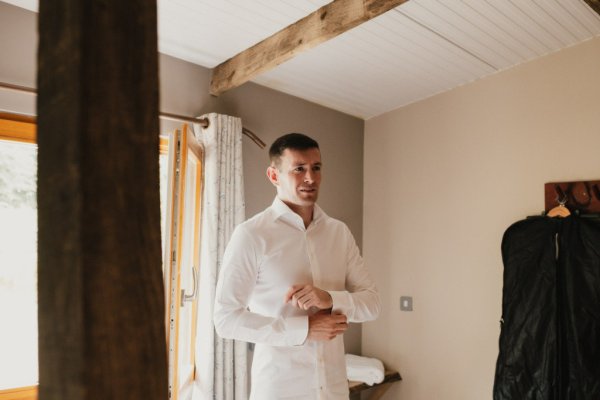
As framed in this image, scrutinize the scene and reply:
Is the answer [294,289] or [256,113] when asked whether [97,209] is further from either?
[256,113]

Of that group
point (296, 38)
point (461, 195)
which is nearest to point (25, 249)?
point (296, 38)

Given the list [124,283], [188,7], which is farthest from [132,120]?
[188,7]

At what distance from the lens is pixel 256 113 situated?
284 cm

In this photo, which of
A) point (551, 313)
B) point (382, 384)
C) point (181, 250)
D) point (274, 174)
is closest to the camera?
point (274, 174)

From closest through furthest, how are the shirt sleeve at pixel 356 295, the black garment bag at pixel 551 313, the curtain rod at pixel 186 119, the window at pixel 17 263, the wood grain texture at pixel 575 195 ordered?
the shirt sleeve at pixel 356 295, the curtain rod at pixel 186 119, the black garment bag at pixel 551 313, the wood grain texture at pixel 575 195, the window at pixel 17 263

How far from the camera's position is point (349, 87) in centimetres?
289

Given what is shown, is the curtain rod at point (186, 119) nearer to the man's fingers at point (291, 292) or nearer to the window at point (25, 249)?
the window at point (25, 249)

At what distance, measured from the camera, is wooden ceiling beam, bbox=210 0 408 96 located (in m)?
1.68

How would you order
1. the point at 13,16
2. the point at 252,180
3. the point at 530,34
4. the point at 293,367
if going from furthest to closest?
the point at 252,180
the point at 530,34
the point at 13,16
the point at 293,367

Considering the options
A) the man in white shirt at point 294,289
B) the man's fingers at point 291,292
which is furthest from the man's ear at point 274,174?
the man's fingers at point 291,292

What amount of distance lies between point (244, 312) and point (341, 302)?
33cm

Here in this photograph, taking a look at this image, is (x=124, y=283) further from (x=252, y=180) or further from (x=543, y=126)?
(x=543, y=126)

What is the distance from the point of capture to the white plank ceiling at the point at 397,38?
1942 mm

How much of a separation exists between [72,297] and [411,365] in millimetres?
2989
